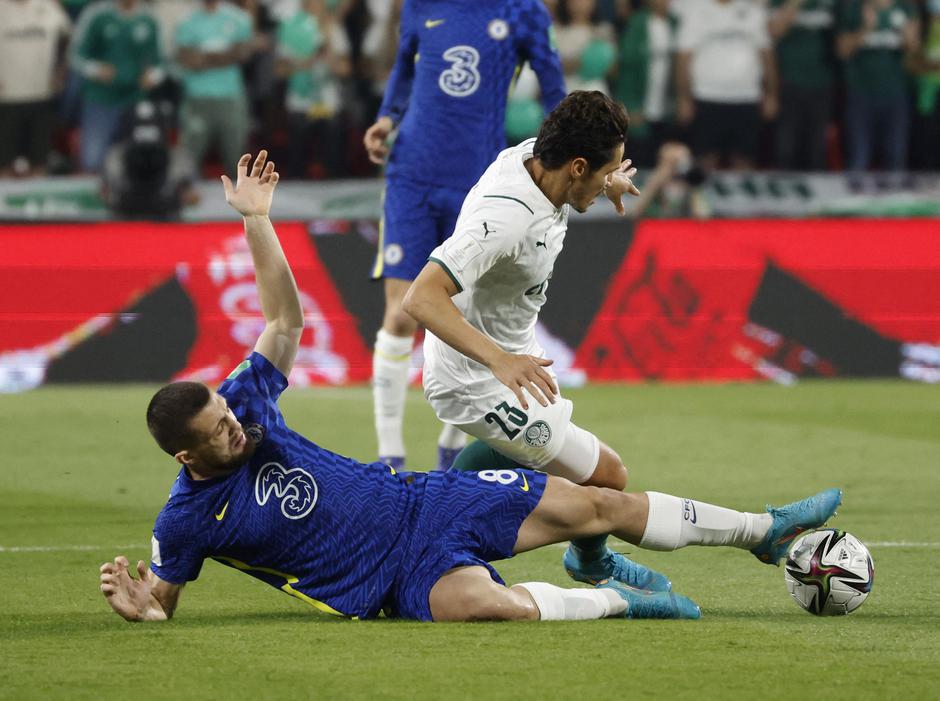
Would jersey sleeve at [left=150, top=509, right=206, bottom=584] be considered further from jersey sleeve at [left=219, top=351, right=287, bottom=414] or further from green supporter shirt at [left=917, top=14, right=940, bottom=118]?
green supporter shirt at [left=917, top=14, right=940, bottom=118]

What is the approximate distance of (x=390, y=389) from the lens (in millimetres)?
8703

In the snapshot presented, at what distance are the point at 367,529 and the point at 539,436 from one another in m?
0.84

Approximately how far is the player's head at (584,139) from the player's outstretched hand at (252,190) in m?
0.98

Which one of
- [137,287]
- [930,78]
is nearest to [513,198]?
[137,287]

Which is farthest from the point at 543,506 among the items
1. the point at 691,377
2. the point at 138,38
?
the point at 138,38

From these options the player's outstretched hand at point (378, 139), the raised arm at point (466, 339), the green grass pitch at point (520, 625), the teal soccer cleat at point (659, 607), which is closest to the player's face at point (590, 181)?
the raised arm at point (466, 339)

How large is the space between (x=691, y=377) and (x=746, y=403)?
1.11 metres

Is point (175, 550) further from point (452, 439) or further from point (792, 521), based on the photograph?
point (452, 439)

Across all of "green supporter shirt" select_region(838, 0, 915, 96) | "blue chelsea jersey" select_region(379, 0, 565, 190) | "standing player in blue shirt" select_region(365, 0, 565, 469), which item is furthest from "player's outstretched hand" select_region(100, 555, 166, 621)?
"green supporter shirt" select_region(838, 0, 915, 96)

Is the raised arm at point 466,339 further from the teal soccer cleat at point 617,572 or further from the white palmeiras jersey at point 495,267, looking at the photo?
the teal soccer cleat at point 617,572

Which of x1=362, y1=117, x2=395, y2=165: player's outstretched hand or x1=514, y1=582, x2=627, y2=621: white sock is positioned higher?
x1=362, y1=117, x2=395, y2=165: player's outstretched hand

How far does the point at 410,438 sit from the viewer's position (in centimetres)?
1066

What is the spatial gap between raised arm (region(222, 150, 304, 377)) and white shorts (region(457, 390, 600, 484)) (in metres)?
0.74

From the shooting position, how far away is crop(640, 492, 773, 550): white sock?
570 cm
